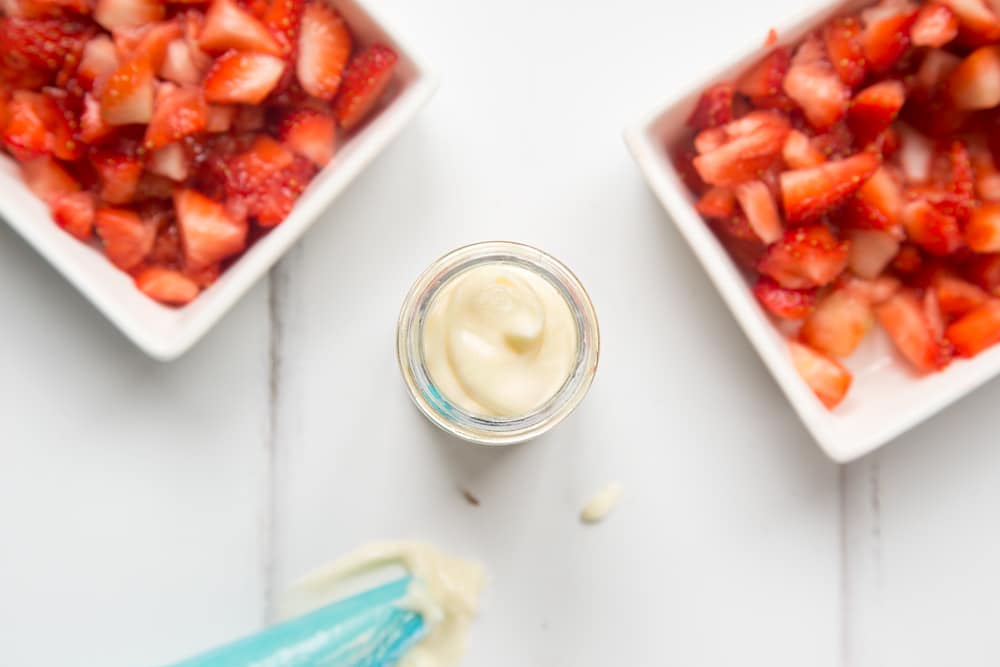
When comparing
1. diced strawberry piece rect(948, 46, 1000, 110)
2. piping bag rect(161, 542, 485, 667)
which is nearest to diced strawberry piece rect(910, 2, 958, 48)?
diced strawberry piece rect(948, 46, 1000, 110)

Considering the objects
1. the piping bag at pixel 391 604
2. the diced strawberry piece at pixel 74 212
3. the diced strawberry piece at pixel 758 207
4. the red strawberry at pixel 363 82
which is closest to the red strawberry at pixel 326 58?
the red strawberry at pixel 363 82

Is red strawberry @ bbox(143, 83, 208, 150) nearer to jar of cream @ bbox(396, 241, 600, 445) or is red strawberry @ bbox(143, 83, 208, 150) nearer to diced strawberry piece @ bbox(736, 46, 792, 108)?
jar of cream @ bbox(396, 241, 600, 445)

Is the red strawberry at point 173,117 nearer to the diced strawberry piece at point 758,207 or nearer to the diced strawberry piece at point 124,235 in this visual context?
the diced strawberry piece at point 124,235

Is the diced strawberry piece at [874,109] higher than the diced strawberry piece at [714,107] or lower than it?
lower

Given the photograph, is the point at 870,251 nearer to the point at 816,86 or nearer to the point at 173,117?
the point at 816,86

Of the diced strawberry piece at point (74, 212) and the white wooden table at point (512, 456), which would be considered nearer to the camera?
the diced strawberry piece at point (74, 212)

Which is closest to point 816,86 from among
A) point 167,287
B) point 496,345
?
point 496,345

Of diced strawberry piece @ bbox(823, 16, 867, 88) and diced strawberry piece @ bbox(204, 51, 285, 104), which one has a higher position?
diced strawberry piece @ bbox(204, 51, 285, 104)

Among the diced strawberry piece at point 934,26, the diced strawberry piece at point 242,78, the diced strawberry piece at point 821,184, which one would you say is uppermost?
the diced strawberry piece at point 242,78
